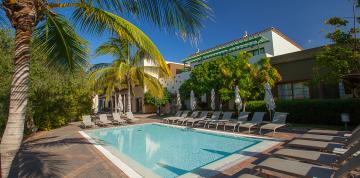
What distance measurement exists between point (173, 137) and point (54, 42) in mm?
8215

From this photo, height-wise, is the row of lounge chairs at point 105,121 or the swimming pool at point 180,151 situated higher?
the row of lounge chairs at point 105,121

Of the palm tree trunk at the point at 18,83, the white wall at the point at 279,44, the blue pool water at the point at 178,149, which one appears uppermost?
the white wall at the point at 279,44

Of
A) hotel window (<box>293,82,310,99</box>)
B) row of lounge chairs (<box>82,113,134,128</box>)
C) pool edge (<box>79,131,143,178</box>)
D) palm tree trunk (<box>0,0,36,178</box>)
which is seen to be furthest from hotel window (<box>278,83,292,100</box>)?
palm tree trunk (<box>0,0,36,178</box>)

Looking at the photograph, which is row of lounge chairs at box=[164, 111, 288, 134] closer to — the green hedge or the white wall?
the green hedge

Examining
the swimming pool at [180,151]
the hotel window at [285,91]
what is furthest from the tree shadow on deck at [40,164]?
the hotel window at [285,91]

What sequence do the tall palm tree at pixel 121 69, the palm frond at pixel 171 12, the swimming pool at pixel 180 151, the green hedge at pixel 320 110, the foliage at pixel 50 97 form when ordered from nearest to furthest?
the palm frond at pixel 171 12 < the swimming pool at pixel 180 151 < the green hedge at pixel 320 110 < the foliage at pixel 50 97 < the tall palm tree at pixel 121 69

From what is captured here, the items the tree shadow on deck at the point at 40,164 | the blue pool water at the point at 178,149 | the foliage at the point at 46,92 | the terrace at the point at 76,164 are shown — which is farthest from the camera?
the foliage at the point at 46,92

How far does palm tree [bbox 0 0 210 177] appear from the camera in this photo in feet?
8.82

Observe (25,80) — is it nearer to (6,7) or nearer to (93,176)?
(6,7)

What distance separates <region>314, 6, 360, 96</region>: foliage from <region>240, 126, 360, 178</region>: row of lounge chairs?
4.42 m

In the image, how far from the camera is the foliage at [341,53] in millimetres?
9523

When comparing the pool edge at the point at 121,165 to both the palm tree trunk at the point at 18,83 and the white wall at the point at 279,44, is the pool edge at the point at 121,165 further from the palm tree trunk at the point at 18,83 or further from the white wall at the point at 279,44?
the white wall at the point at 279,44

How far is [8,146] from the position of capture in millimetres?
2613

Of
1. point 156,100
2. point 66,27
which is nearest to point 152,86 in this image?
point 156,100
